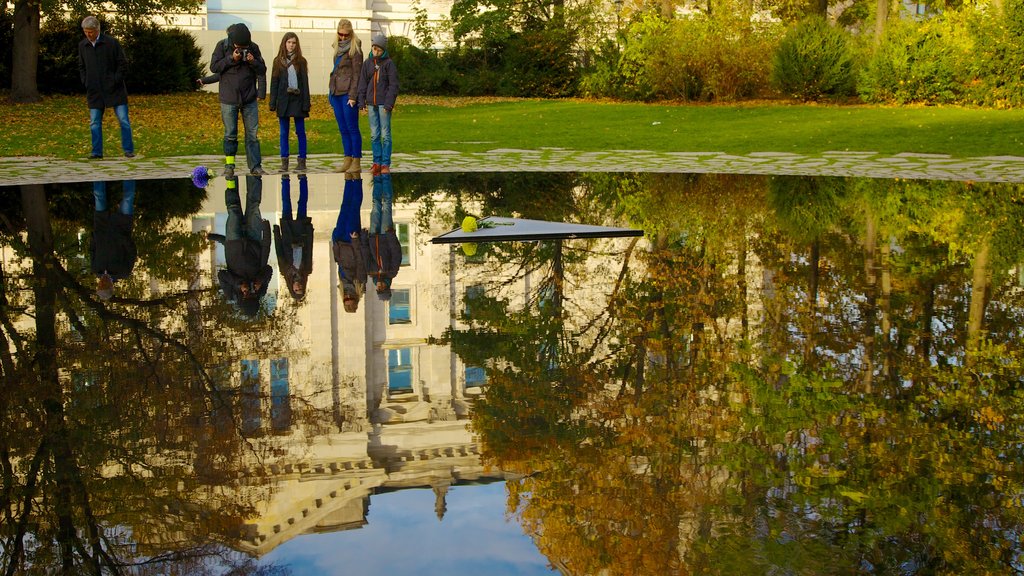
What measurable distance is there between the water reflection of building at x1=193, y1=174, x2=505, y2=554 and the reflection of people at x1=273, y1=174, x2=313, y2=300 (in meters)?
0.12

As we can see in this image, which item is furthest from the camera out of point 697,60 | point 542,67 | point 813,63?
point 542,67

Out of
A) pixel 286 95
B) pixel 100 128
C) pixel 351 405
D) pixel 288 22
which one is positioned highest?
pixel 288 22

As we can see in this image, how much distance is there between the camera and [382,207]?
13180 mm

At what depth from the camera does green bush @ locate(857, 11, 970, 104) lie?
3089cm

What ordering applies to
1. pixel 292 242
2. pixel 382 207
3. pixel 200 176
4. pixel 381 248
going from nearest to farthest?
pixel 381 248 → pixel 292 242 → pixel 382 207 → pixel 200 176

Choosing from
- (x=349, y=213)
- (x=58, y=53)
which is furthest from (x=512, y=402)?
(x=58, y=53)

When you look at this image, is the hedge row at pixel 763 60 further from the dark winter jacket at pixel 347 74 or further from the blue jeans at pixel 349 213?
the blue jeans at pixel 349 213

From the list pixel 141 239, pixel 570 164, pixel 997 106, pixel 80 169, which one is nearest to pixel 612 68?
pixel 997 106

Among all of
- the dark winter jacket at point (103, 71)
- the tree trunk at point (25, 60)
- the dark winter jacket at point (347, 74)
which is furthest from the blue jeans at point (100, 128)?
the tree trunk at point (25, 60)

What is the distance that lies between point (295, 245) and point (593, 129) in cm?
1506

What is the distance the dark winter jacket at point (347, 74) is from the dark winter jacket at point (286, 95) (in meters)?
0.48

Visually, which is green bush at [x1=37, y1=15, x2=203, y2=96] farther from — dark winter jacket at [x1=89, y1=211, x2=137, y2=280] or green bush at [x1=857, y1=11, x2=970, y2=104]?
dark winter jacket at [x1=89, y1=211, x2=137, y2=280]

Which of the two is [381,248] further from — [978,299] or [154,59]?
[154,59]

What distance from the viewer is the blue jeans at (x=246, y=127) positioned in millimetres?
15445
